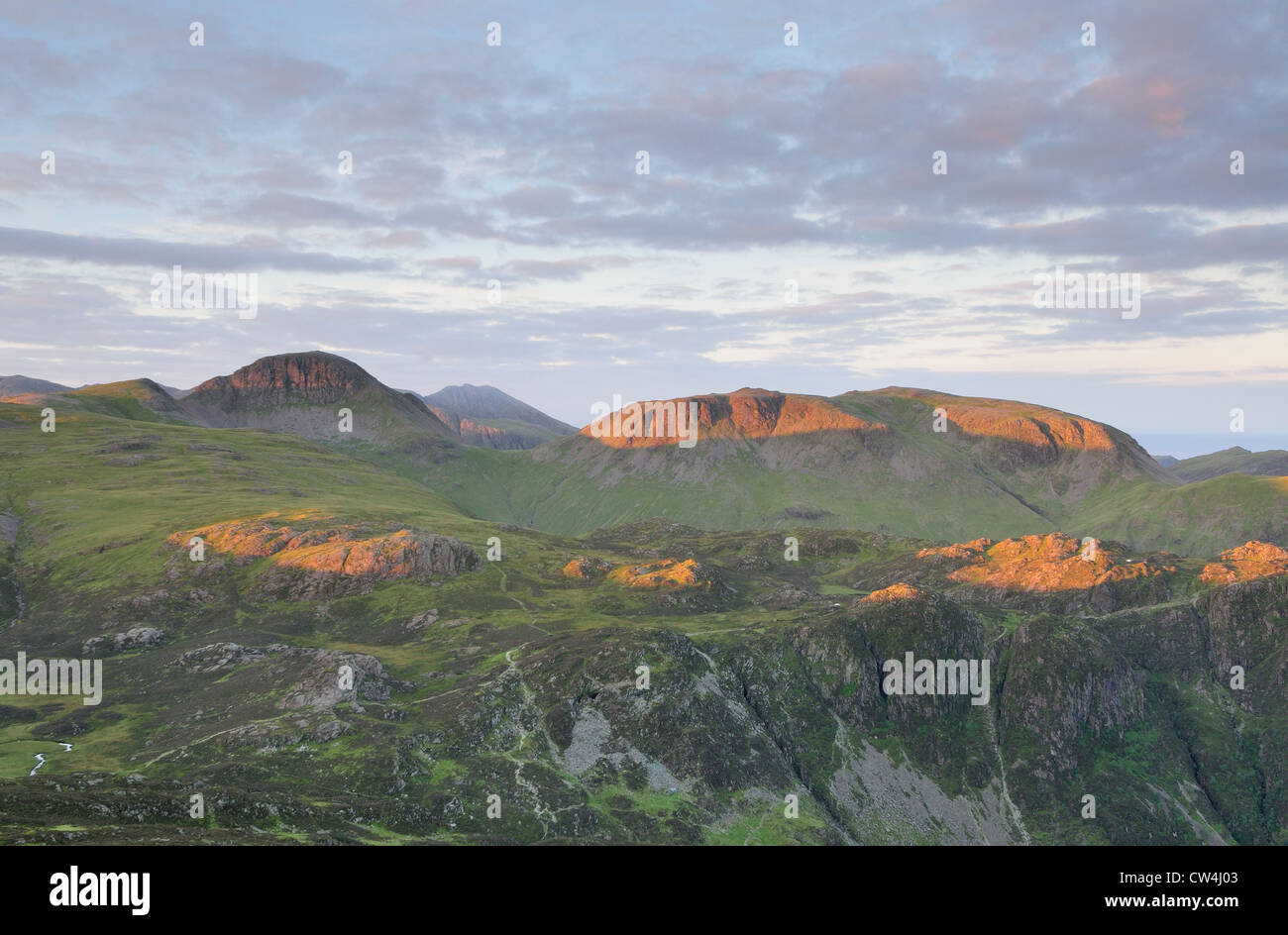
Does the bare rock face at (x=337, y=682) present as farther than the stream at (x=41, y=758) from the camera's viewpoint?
Yes

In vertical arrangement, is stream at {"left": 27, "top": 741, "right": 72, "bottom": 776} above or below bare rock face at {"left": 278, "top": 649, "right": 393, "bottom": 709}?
below

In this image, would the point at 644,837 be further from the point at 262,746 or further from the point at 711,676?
the point at 262,746

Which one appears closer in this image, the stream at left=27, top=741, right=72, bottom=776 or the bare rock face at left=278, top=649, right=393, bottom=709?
the stream at left=27, top=741, right=72, bottom=776

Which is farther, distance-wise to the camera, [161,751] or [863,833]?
[863,833]

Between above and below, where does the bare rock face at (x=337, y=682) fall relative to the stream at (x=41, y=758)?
above

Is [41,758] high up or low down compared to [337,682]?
down

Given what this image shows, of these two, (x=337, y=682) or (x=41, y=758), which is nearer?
(x=41, y=758)
